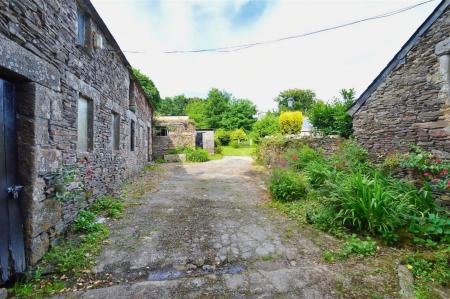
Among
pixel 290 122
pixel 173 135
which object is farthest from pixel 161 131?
pixel 290 122

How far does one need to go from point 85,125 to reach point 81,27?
1993 millimetres

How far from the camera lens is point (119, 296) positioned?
2398 mm

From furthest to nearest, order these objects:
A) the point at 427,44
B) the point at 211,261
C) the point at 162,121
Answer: the point at 162,121
the point at 427,44
the point at 211,261

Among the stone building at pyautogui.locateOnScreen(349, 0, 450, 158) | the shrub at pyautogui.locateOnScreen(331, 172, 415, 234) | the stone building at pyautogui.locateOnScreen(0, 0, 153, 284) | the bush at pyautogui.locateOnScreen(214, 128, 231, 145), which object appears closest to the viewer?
the stone building at pyautogui.locateOnScreen(0, 0, 153, 284)

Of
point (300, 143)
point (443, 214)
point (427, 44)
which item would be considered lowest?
point (443, 214)

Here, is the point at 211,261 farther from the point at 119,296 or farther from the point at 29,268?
the point at 29,268

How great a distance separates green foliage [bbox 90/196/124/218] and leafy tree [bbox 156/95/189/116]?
131 ft

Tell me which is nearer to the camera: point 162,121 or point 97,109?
point 97,109

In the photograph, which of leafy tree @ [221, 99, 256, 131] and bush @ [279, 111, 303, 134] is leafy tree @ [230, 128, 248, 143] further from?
bush @ [279, 111, 303, 134]

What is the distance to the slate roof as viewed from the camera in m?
4.53

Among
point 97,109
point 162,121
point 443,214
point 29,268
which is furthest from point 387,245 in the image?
point 162,121

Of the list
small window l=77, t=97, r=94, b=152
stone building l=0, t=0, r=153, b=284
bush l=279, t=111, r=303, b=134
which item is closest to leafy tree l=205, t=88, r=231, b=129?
bush l=279, t=111, r=303, b=134

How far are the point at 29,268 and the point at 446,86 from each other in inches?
287

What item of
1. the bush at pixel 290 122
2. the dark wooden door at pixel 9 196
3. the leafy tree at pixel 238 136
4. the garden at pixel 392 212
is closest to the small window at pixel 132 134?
the garden at pixel 392 212
